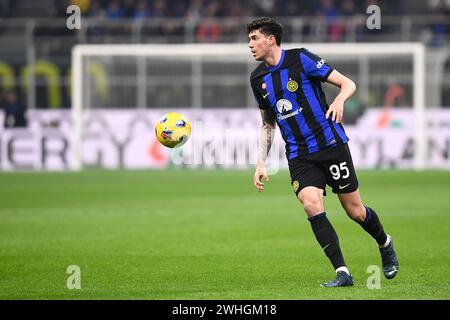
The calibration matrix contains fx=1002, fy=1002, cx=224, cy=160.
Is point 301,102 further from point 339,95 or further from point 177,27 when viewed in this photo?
point 177,27

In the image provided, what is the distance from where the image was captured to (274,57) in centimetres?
869

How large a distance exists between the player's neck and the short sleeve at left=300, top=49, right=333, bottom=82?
0.20 meters

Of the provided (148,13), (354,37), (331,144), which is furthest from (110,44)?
(331,144)

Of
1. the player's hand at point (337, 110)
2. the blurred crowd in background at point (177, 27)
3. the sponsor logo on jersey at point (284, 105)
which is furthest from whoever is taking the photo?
the blurred crowd in background at point (177, 27)

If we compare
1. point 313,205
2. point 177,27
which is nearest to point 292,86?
point 313,205

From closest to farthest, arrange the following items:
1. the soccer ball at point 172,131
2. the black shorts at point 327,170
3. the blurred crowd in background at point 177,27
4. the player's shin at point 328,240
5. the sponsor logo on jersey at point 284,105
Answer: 1. the player's shin at point 328,240
2. the black shorts at point 327,170
3. the sponsor logo on jersey at point 284,105
4. the soccer ball at point 172,131
5. the blurred crowd in background at point 177,27

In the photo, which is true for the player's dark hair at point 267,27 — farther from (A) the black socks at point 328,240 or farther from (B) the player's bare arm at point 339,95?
(A) the black socks at point 328,240

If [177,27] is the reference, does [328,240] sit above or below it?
below

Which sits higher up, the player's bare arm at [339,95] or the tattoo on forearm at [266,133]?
the player's bare arm at [339,95]

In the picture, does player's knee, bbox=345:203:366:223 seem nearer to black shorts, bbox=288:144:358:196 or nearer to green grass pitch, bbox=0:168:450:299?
black shorts, bbox=288:144:358:196

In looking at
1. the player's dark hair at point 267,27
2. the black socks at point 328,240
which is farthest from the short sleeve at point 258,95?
the black socks at point 328,240

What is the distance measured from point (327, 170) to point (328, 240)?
1.98 ft

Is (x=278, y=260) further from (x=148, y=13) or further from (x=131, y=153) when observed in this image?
(x=148, y=13)

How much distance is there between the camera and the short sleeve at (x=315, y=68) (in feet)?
28.2
